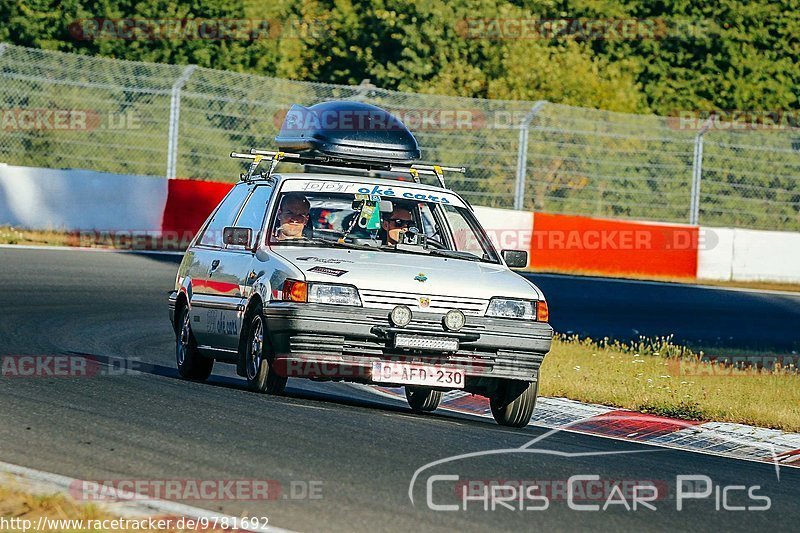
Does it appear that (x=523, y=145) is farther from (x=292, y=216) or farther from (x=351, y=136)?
(x=292, y=216)

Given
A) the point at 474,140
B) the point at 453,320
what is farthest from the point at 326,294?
the point at 474,140

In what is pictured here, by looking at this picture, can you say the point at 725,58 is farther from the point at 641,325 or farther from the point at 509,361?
the point at 509,361

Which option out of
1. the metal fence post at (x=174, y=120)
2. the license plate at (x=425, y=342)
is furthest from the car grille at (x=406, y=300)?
the metal fence post at (x=174, y=120)

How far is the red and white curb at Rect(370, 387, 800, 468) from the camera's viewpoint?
34.2 feet

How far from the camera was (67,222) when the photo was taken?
24281 mm

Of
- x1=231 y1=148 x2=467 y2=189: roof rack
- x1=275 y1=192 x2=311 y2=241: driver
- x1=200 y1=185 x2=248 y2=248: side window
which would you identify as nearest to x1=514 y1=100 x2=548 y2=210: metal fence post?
x1=231 y1=148 x2=467 y2=189: roof rack

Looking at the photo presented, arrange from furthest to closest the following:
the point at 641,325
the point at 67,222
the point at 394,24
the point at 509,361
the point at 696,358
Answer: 1. the point at 394,24
2. the point at 67,222
3. the point at 641,325
4. the point at 696,358
5. the point at 509,361

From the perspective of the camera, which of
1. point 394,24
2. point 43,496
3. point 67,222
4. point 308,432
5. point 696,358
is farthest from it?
point 394,24

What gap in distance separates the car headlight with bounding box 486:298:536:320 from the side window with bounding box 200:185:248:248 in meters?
2.69

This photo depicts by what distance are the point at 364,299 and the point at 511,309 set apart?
1.01 m

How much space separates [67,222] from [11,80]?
2.86 m

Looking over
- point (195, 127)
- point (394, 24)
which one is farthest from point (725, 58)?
point (195, 127)

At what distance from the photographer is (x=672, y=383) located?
44.7 feet

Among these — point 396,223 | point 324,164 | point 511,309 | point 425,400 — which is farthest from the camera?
point 324,164
